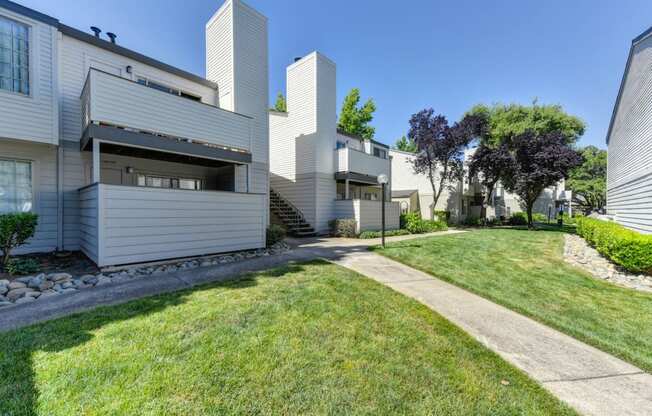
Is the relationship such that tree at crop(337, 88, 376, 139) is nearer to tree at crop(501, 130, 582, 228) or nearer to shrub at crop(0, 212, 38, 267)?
tree at crop(501, 130, 582, 228)

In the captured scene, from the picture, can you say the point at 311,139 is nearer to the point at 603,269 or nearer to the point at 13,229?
the point at 13,229

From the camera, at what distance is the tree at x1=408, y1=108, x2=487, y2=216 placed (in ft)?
57.7

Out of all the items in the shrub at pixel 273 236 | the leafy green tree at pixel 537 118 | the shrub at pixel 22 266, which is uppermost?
the leafy green tree at pixel 537 118

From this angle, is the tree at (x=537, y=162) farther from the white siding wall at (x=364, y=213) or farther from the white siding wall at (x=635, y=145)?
the white siding wall at (x=364, y=213)

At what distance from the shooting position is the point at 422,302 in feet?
14.7

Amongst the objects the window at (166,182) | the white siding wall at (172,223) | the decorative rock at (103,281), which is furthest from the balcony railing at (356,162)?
the decorative rock at (103,281)

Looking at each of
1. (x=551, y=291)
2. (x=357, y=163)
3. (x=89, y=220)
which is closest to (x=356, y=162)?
(x=357, y=163)

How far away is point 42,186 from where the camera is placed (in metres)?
7.10

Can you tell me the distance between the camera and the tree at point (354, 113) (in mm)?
26984

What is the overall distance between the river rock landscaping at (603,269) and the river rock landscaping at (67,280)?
9.90m

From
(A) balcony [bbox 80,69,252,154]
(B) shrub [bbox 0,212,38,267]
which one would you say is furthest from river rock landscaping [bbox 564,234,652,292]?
(B) shrub [bbox 0,212,38,267]

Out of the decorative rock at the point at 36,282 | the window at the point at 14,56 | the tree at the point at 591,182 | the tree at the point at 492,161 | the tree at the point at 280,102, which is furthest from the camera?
the tree at the point at 591,182

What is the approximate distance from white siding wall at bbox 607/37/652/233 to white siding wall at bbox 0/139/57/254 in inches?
700

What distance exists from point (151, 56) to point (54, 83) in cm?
318
